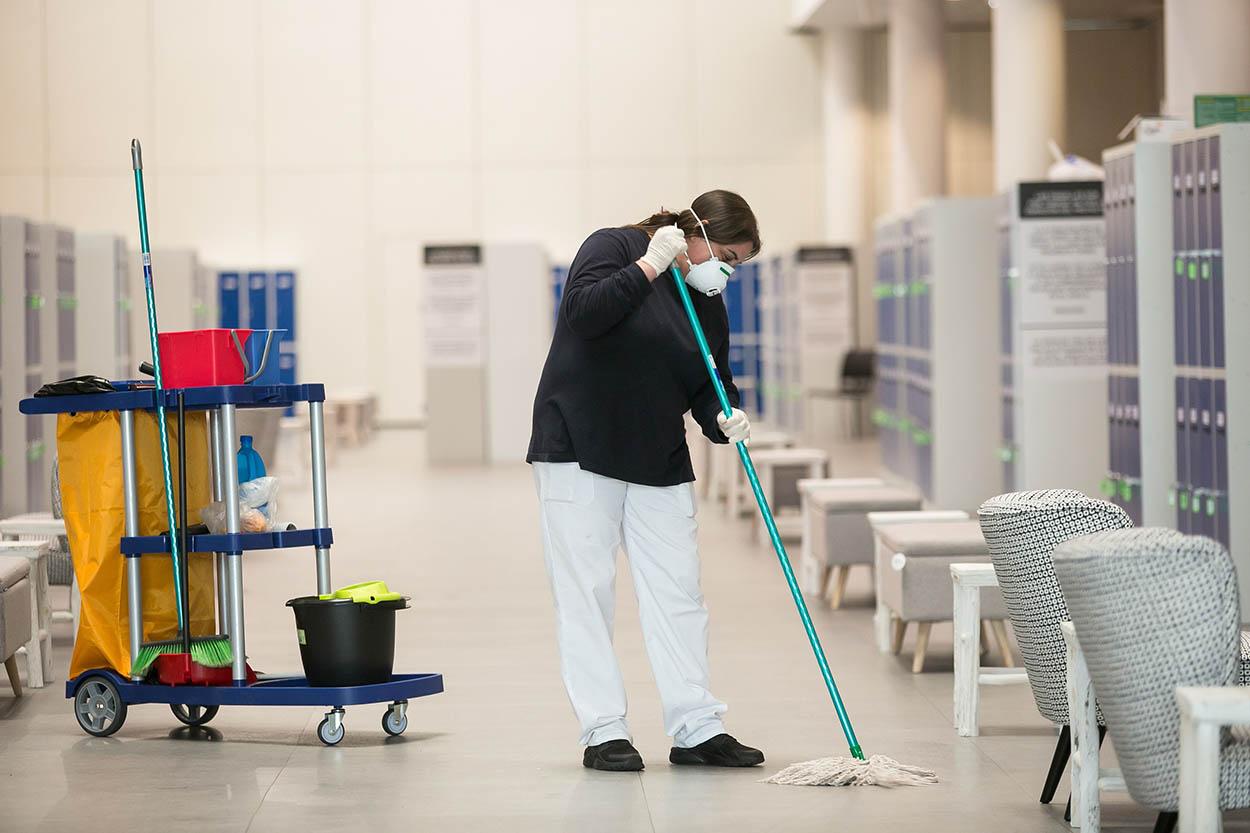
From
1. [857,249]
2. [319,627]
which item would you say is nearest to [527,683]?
[319,627]

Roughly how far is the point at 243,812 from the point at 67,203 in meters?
21.5

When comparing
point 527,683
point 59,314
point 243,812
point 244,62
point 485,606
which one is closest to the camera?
point 243,812

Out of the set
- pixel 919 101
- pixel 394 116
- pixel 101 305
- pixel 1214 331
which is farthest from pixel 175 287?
pixel 1214 331

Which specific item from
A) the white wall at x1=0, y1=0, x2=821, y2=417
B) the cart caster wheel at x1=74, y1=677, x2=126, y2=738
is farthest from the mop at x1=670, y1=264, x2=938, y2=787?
the white wall at x1=0, y1=0, x2=821, y2=417

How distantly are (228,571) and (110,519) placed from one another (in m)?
0.40

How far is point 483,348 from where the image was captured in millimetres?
17797

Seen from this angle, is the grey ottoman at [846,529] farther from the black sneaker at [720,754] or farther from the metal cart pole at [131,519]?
the metal cart pole at [131,519]

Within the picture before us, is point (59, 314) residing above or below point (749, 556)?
above

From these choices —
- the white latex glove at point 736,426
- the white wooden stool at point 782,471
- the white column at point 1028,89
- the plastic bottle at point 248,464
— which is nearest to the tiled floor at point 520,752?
the plastic bottle at point 248,464

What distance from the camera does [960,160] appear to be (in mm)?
24219

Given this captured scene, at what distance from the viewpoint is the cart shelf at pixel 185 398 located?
194 inches

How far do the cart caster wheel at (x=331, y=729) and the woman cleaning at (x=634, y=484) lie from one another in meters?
0.77

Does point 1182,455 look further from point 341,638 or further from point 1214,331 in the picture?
point 341,638

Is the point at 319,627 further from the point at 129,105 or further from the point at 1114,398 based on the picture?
the point at 129,105
